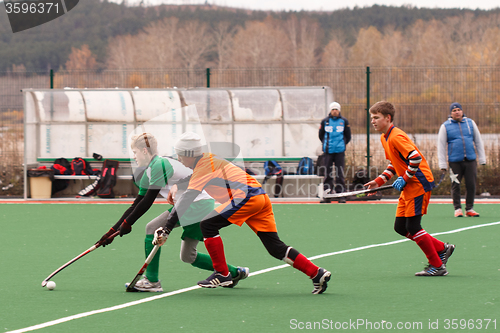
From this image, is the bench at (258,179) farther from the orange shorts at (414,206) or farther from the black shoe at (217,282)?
the black shoe at (217,282)

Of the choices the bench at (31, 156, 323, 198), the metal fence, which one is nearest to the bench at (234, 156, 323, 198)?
the bench at (31, 156, 323, 198)

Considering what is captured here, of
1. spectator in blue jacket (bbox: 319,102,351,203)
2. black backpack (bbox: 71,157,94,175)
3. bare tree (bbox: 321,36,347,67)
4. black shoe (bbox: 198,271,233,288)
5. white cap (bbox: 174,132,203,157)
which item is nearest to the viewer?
white cap (bbox: 174,132,203,157)

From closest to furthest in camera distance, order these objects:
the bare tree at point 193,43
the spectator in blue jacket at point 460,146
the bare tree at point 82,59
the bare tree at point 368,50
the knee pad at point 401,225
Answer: the knee pad at point 401,225 < the spectator in blue jacket at point 460,146 < the bare tree at point 368,50 < the bare tree at point 193,43 < the bare tree at point 82,59

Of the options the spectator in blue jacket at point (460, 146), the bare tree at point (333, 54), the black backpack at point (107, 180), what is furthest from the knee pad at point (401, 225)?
the bare tree at point (333, 54)

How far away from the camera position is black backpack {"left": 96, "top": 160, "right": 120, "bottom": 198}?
16078 mm

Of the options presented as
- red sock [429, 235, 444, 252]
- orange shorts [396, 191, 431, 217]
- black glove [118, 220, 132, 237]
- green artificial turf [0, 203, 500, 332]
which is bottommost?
green artificial turf [0, 203, 500, 332]

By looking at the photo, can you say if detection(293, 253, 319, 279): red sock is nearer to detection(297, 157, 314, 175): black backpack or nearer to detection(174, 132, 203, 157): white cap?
detection(174, 132, 203, 157): white cap

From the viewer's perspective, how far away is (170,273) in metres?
7.23

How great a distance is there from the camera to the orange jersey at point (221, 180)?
602cm

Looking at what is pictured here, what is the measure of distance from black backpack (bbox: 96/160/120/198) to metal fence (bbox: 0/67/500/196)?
222cm

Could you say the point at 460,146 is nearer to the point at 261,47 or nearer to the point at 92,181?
the point at 92,181

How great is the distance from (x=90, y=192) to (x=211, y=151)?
1014 centimetres

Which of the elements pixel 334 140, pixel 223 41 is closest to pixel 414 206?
pixel 334 140

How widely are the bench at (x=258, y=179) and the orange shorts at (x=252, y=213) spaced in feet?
31.5
